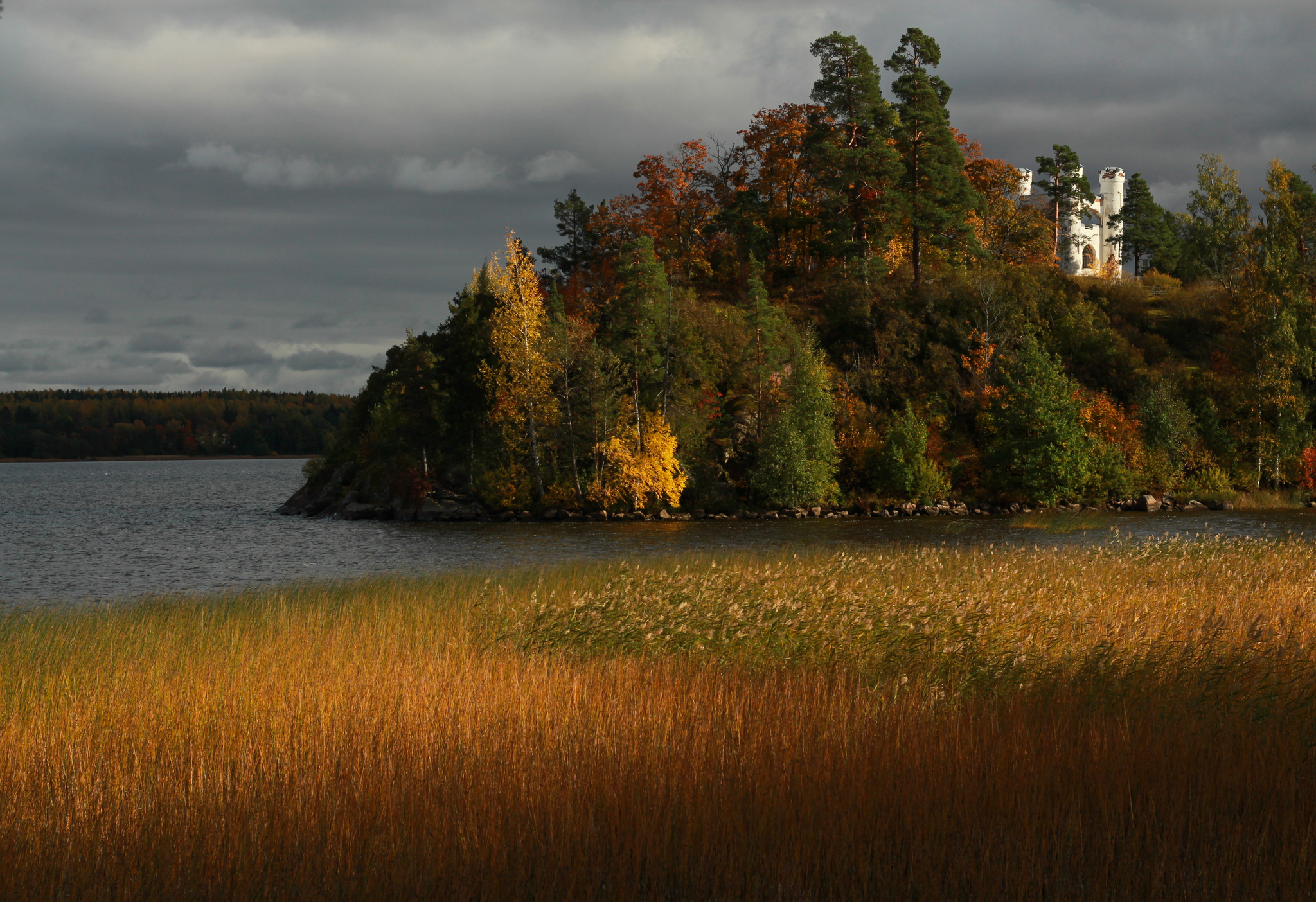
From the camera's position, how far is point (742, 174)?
70.6m

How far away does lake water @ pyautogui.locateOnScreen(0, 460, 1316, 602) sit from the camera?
29.8m

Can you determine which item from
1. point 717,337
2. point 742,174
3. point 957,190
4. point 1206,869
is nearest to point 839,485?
point 717,337

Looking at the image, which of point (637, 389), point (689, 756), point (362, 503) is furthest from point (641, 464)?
point (689, 756)

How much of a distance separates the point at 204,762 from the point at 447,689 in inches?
90.1

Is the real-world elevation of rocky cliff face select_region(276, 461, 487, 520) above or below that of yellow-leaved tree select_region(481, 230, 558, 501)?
below

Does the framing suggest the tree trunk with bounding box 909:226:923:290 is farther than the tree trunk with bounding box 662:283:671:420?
Yes

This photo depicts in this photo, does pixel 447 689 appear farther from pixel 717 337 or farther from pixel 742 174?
pixel 742 174

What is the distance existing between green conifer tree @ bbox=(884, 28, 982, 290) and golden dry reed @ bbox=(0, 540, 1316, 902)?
177 feet

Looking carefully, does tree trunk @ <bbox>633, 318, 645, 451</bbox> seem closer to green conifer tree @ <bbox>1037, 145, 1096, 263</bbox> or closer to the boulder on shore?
the boulder on shore

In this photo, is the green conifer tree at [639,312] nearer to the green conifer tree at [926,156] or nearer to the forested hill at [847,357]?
the forested hill at [847,357]

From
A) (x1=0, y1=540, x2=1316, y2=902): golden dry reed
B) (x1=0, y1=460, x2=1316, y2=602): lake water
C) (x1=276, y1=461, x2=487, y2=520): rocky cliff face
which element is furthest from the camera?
(x1=276, y1=461, x2=487, y2=520): rocky cliff face

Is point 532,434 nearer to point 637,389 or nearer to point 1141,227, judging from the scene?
point 637,389

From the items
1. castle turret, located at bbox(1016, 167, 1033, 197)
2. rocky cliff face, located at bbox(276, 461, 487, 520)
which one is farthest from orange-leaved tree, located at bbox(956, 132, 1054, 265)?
rocky cliff face, located at bbox(276, 461, 487, 520)

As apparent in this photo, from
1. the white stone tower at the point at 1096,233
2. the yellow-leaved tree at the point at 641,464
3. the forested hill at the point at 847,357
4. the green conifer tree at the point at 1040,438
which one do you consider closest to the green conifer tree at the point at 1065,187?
the white stone tower at the point at 1096,233
